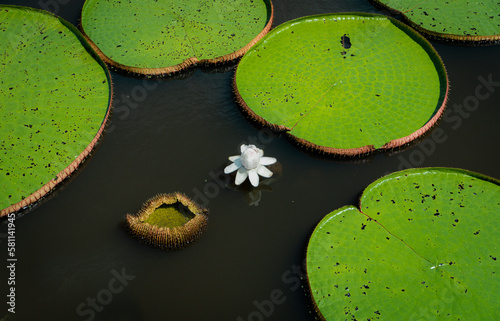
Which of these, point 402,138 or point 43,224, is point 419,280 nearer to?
point 402,138

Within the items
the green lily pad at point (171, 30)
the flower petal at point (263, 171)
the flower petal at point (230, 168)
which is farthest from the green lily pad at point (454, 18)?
the flower petal at point (230, 168)

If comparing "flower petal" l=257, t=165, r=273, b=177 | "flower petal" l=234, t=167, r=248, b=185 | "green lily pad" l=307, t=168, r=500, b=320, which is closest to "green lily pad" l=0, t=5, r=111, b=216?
"flower petal" l=234, t=167, r=248, b=185

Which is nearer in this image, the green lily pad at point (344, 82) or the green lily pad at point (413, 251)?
the green lily pad at point (413, 251)

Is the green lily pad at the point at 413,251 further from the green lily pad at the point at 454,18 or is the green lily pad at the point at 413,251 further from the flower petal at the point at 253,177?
the green lily pad at the point at 454,18

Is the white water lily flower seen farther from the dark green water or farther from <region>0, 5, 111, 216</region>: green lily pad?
<region>0, 5, 111, 216</region>: green lily pad

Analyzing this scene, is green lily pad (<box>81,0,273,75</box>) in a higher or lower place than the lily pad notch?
higher
